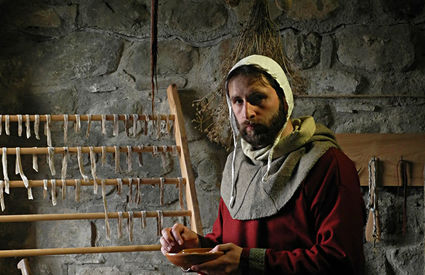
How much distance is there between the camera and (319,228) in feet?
5.44

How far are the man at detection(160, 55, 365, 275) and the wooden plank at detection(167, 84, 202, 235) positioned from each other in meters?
0.53

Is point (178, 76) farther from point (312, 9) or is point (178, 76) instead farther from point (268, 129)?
point (268, 129)

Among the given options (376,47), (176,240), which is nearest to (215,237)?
(176,240)

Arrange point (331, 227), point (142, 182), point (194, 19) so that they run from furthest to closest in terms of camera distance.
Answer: point (194, 19)
point (142, 182)
point (331, 227)

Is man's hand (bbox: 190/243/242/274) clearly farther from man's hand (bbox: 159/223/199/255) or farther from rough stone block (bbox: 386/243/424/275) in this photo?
rough stone block (bbox: 386/243/424/275)

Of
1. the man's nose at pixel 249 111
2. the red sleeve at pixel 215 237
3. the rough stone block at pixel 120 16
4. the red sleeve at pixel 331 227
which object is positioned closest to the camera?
the red sleeve at pixel 331 227

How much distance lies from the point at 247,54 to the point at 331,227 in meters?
1.03

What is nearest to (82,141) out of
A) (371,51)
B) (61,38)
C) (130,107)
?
(130,107)

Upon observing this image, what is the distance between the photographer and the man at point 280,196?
1614mm

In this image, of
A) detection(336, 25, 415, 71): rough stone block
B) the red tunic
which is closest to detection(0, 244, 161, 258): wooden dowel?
the red tunic

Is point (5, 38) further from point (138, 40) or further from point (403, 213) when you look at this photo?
point (403, 213)

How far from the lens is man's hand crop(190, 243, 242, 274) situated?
1.62 metres

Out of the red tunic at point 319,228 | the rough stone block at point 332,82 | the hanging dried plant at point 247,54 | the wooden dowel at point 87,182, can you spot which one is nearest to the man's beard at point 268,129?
the red tunic at point 319,228

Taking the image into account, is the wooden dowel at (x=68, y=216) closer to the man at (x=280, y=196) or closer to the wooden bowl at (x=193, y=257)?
the man at (x=280, y=196)
